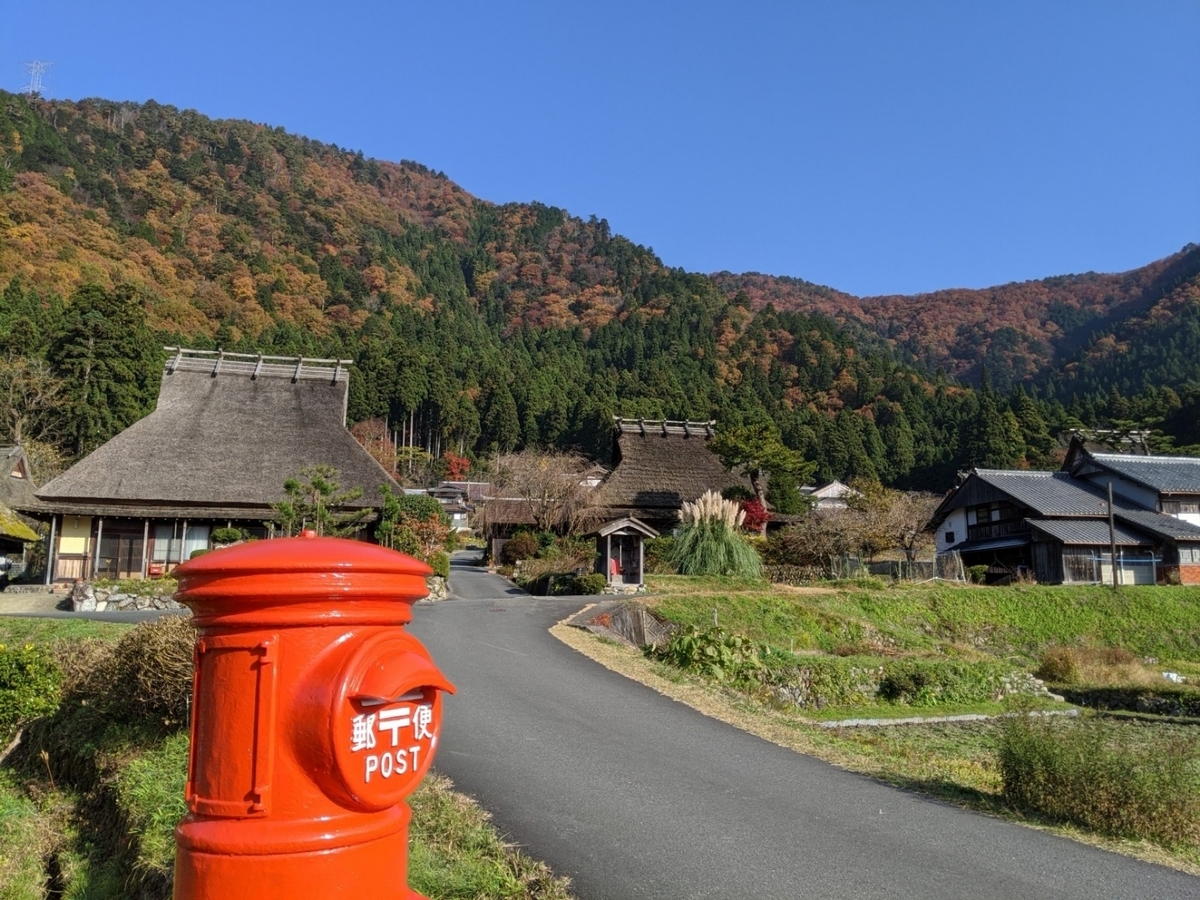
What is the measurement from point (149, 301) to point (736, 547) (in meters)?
50.9

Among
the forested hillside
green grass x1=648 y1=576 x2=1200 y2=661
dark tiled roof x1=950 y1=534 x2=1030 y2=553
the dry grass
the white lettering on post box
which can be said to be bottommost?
the dry grass

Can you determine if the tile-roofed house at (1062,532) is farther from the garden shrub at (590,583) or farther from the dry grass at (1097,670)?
the garden shrub at (590,583)

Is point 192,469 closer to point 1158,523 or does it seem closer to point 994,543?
point 994,543

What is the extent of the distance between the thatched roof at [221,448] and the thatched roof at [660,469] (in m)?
11.1

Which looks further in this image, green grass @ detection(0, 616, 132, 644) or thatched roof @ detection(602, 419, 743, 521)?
thatched roof @ detection(602, 419, 743, 521)

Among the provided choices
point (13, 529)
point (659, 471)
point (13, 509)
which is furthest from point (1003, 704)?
point (13, 509)

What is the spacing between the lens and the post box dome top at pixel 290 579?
2.19 m

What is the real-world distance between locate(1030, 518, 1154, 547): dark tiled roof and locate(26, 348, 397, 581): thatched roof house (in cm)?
2393

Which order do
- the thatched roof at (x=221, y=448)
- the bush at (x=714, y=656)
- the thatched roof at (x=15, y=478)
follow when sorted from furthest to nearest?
the thatched roof at (x=15, y=478), the thatched roof at (x=221, y=448), the bush at (x=714, y=656)

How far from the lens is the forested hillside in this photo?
176 ft

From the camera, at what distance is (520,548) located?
31328 mm

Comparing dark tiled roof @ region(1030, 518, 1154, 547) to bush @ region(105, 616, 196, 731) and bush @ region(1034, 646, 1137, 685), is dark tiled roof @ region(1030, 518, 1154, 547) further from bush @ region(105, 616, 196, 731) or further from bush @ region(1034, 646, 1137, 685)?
bush @ region(105, 616, 196, 731)

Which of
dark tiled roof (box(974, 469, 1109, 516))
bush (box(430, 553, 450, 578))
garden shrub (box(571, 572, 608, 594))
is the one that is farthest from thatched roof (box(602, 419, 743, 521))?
bush (box(430, 553, 450, 578))

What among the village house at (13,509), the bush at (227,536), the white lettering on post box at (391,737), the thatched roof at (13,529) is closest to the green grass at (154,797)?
the white lettering on post box at (391,737)
